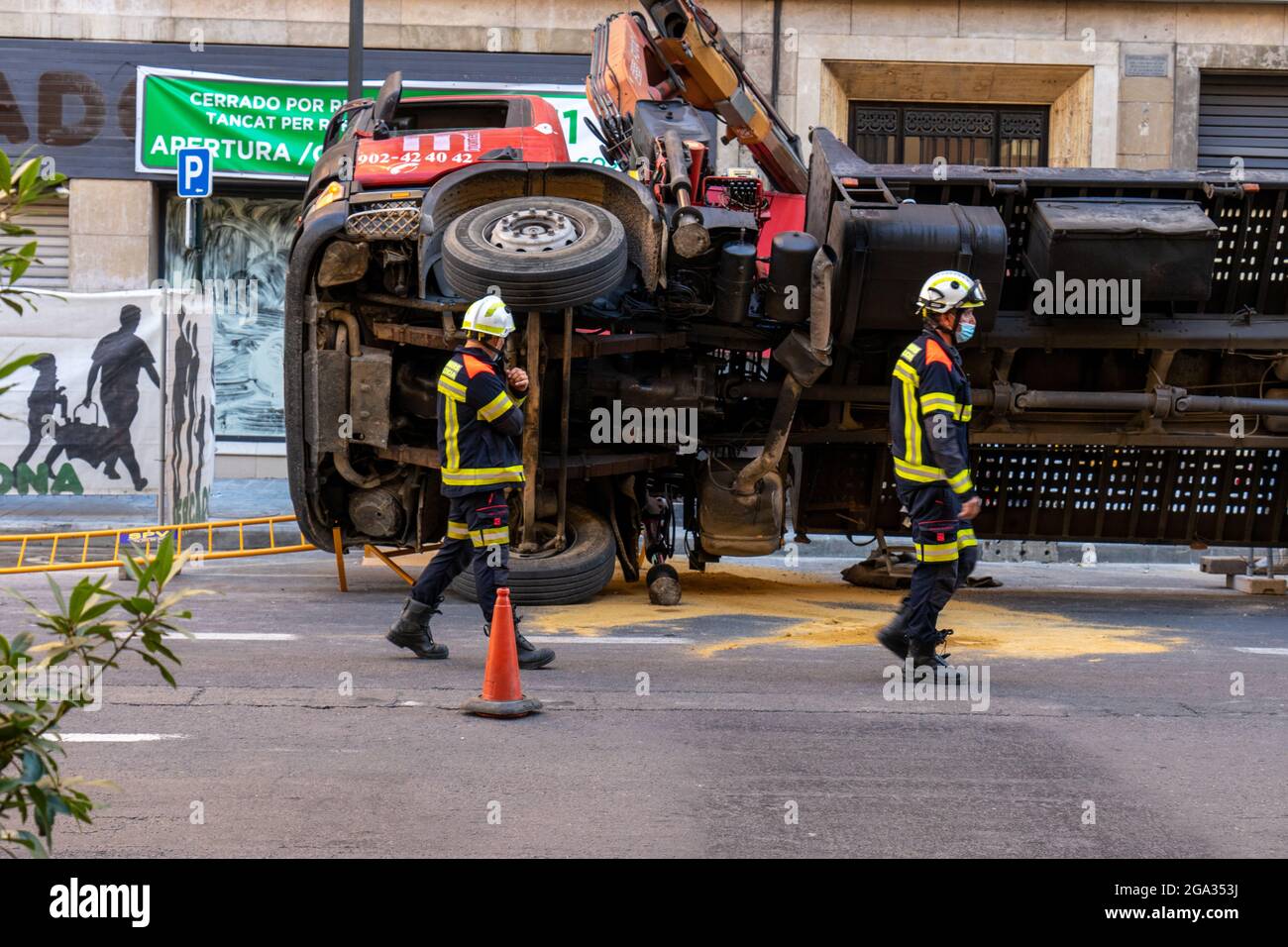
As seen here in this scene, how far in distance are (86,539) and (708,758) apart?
320 inches

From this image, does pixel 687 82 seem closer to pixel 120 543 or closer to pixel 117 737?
pixel 120 543

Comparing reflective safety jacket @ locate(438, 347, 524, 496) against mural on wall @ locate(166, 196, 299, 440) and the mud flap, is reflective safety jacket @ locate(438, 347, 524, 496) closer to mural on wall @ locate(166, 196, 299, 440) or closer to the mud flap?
the mud flap

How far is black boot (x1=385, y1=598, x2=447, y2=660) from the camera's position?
7988mm

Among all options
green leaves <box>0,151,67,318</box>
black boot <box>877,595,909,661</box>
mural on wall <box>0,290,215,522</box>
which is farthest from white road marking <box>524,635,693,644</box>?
green leaves <box>0,151,67,318</box>

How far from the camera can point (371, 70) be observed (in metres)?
19.0

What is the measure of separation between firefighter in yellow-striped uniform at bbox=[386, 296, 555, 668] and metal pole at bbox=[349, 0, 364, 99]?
768 centimetres

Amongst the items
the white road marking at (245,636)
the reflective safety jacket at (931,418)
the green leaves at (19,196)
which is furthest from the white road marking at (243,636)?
the green leaves at (19,196)

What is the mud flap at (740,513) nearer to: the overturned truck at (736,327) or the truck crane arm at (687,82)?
the overturned truck at (736,327)

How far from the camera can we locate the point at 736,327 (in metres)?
10.5

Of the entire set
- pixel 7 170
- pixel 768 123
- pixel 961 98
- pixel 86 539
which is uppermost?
pixel 961 98

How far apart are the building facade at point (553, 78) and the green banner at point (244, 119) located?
8 centimetres

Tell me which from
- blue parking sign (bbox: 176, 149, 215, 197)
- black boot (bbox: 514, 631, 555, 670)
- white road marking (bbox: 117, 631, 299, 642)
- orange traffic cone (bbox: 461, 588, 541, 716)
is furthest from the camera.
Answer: blue parking sign (bbox: 176, 149, 215, 197)
